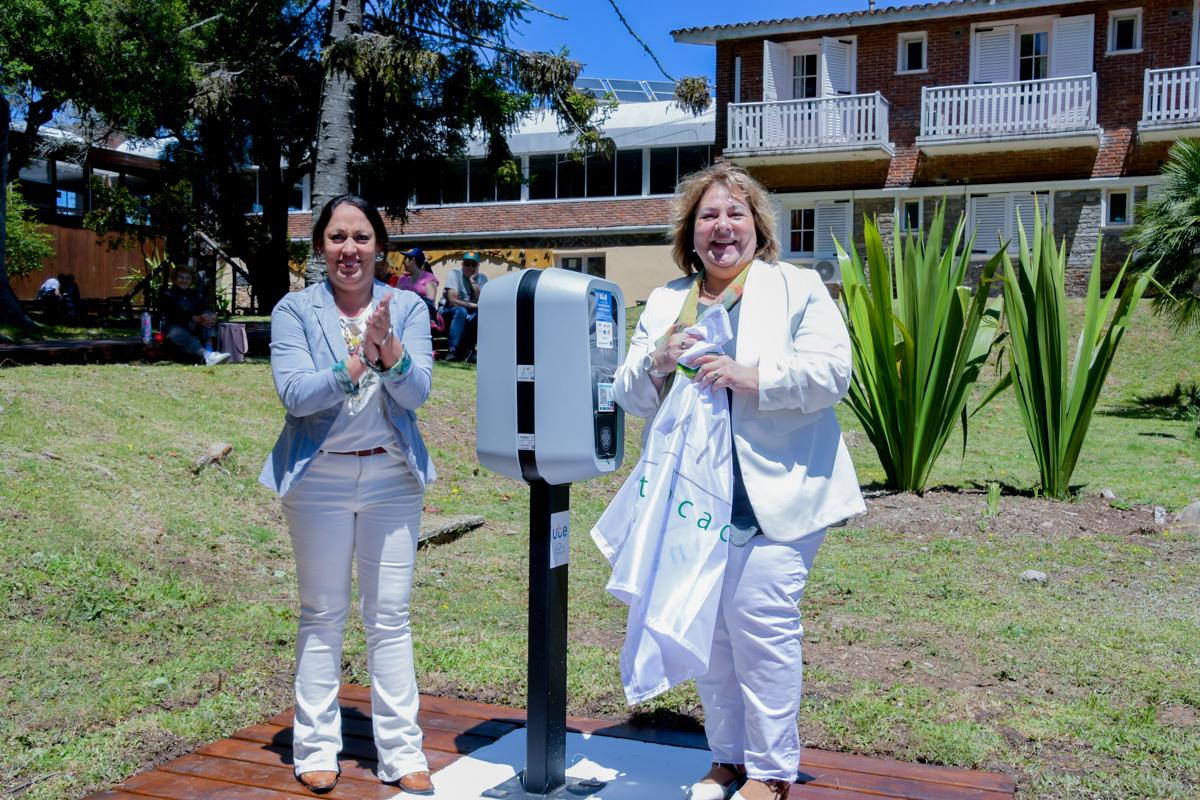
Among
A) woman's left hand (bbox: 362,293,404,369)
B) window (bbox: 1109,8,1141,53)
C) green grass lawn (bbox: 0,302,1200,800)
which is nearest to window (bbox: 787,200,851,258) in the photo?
window (bbox: 1109,8,1141,53)

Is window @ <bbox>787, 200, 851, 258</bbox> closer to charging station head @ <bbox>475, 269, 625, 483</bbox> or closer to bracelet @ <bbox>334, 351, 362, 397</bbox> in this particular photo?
charging station head @ <bbox>475, 269, 625, 483</bbox>

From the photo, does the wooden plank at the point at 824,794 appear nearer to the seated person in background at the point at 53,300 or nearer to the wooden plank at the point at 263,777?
the wooden plank at the point at 263,777

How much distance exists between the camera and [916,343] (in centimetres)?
836

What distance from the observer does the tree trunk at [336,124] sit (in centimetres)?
1228

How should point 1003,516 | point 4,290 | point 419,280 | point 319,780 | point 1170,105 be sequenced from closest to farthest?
point 319,780, point 1003,516, point 419,280, point 4,290, point 1170,105

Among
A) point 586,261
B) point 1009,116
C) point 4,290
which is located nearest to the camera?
point 4,290

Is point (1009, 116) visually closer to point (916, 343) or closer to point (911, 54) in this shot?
point (911, 54)

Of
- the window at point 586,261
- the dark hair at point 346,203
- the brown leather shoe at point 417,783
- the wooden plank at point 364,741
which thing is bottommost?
the wooden plank at point 364,741

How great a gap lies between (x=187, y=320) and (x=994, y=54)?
62.4ft

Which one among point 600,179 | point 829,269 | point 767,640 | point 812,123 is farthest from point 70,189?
point 767,640

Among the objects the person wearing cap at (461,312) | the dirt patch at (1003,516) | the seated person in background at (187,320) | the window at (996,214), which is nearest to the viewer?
the dirt patch at (1003,516)

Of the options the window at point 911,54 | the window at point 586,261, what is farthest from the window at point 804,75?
the window at point 586,261

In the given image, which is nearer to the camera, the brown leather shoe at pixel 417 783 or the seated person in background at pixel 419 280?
the brown leather shoe at pixel 417 783

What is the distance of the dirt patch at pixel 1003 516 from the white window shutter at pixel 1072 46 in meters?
18.2
